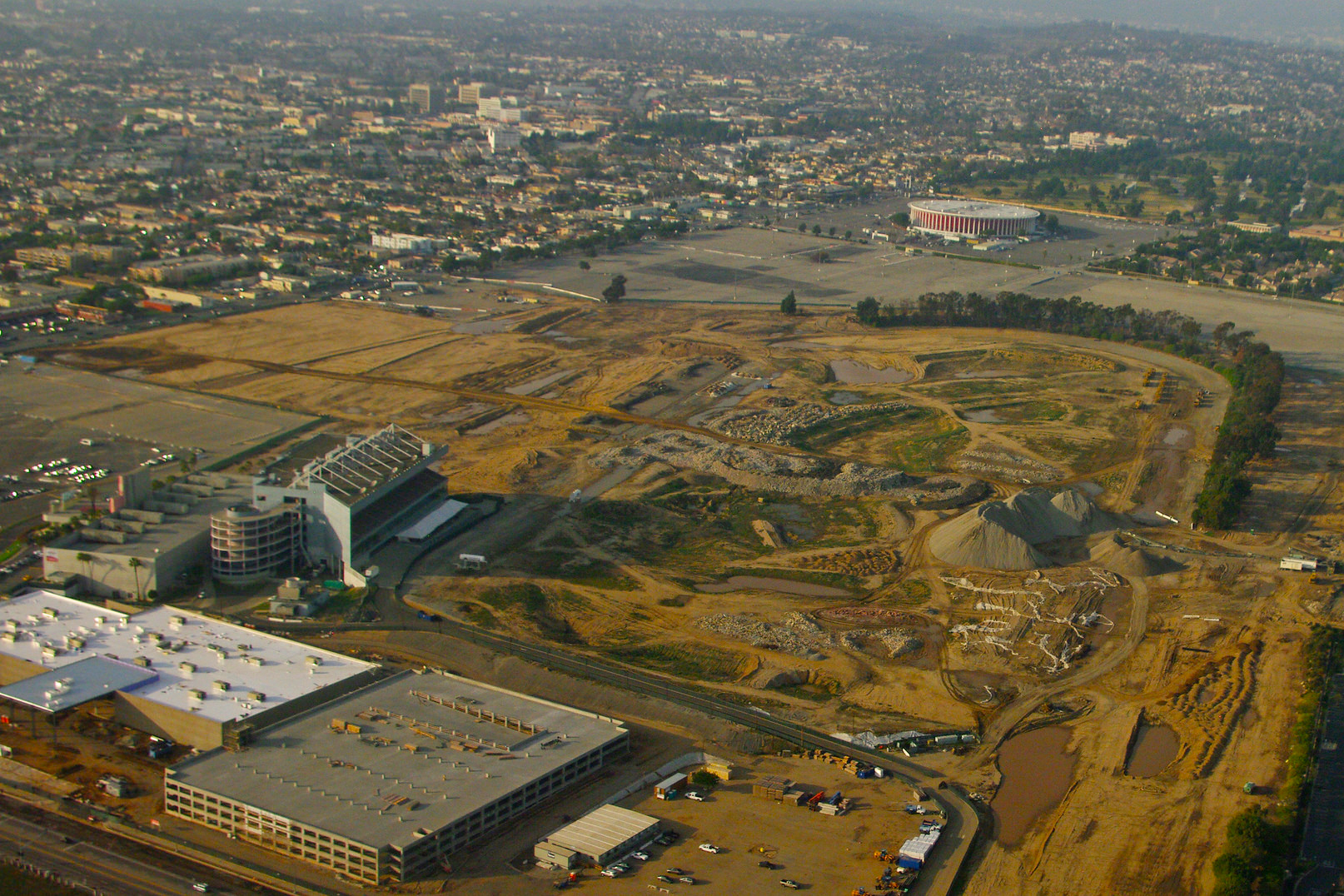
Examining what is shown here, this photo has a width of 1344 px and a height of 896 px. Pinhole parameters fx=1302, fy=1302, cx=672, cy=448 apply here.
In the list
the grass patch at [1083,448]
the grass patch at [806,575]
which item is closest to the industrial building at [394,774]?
the grass patch at [806,575]

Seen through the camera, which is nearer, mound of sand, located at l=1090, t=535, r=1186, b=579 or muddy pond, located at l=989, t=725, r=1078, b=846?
muddy pond, located at l=989, t=725, r=1078, b=846

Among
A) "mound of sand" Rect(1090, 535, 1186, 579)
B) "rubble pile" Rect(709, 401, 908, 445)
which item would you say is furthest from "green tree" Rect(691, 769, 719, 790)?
"rubble pile" Rect(709, 401, 908, 445)

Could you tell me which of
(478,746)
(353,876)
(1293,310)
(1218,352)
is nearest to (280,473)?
(478,746)

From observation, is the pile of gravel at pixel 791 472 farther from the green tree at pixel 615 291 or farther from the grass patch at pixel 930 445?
the green tree at pixel 615 291

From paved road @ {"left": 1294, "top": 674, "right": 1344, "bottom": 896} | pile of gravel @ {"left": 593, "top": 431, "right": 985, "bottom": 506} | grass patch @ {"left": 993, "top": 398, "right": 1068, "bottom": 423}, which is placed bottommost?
paved road @ {"left": 1294, "top": 674, "right": 1344, "bottom": 896}

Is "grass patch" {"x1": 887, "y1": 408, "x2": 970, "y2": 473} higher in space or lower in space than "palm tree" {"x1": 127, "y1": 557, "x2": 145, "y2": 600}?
higher

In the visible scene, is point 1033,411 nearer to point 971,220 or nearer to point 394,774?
point 394,774

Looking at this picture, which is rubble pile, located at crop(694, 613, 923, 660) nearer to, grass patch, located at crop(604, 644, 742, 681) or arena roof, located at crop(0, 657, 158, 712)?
grass patch, located at crop(604, 644, 742, 681)

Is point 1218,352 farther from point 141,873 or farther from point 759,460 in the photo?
point 141,873
